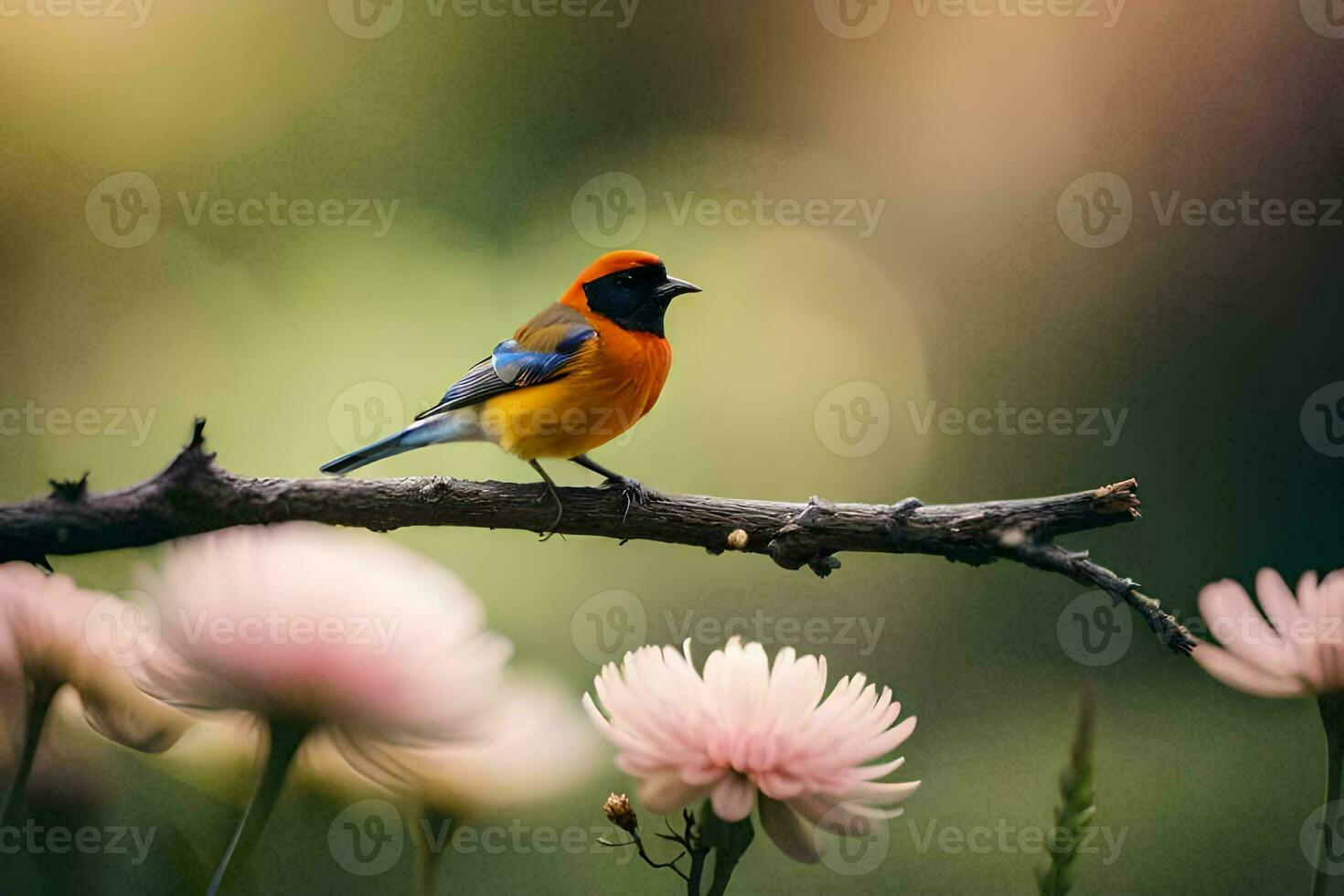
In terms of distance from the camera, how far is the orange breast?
1.60 metres

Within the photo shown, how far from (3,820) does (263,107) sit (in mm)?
1173

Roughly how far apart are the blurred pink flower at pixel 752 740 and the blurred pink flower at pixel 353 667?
21 cm

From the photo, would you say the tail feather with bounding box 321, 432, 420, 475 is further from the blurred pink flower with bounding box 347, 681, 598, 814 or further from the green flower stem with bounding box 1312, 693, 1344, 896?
the green flower stem with bounding box 1312, 693, 1344, 896

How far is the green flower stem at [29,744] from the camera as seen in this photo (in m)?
1.40

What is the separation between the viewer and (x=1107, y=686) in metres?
1.73

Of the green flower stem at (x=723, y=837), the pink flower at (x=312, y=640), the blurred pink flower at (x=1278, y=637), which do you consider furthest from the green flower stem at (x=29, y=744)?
the blurred pink flower at (x=1278, y=637)

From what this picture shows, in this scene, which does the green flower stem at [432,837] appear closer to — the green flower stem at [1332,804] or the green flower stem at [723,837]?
the green flower stem at [723,837]

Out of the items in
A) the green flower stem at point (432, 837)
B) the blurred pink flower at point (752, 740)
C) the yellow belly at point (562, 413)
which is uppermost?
the yellow belly at point (562, 413)

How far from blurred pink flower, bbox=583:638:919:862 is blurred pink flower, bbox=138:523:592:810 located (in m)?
0.21

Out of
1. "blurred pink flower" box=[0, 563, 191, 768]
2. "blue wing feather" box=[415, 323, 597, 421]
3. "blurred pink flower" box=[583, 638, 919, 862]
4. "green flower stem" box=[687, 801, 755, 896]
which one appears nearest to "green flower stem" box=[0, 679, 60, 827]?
"blurred pink flower" box=[0, 563, 191, 768]

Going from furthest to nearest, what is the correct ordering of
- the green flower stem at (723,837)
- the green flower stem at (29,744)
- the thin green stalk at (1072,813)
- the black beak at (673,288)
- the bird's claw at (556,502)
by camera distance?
the black beak at (673,288)
the bird's claw at (556,502)
the green flower stem at (29,744)
the thin green stalk at (1072,813)
the green flower stem at (723,837)

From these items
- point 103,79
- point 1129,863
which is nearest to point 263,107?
point 103,79

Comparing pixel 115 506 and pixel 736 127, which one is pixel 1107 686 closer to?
pixel 736 127

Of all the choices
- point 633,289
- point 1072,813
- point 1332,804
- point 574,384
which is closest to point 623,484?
point 574,384
